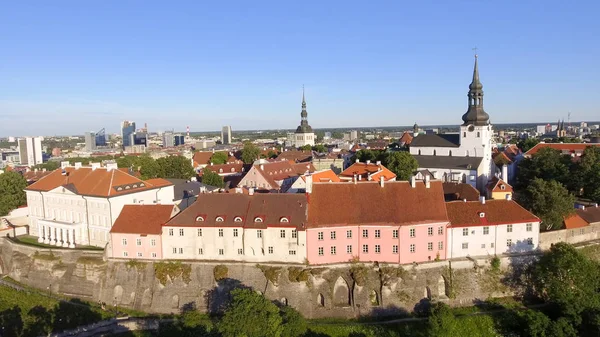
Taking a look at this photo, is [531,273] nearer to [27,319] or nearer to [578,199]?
[578,199]

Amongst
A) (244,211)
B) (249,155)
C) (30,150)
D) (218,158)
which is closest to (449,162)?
(244,211)

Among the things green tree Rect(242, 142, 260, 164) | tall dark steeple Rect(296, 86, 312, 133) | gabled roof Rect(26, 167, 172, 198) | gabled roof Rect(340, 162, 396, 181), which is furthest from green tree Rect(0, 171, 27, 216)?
tall dark steeple Rect(296, 86, 312, 133)

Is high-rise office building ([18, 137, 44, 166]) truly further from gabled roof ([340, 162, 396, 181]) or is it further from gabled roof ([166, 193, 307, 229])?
gabled roof ([166, 193, 307, 229])

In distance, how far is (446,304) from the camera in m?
38.9

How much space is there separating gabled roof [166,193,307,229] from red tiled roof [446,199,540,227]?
13.3 meters

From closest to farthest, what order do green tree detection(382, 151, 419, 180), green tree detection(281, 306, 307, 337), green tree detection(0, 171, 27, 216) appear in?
green tree detection(281, 306, 307, 337), green tree detection(0, 171, 27, 216), green tree detection(382, 151, 419, 180)

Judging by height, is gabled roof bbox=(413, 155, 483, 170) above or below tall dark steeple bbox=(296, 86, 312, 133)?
below

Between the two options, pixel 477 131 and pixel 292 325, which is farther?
pixel 477 131

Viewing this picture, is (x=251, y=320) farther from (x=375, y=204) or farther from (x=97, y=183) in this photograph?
(x=97, y=183)

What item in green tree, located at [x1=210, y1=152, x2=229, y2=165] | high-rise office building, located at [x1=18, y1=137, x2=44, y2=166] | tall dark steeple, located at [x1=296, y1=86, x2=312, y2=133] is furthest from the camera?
high-rise office building, located at [x1=18, y1=137, x2=44, y2=166]

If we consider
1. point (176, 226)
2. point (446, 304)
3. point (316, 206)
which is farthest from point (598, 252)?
point (176, 226)

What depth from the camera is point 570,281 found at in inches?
1453

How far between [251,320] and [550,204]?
2956cm

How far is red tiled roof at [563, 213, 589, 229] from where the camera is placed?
43812 mm
